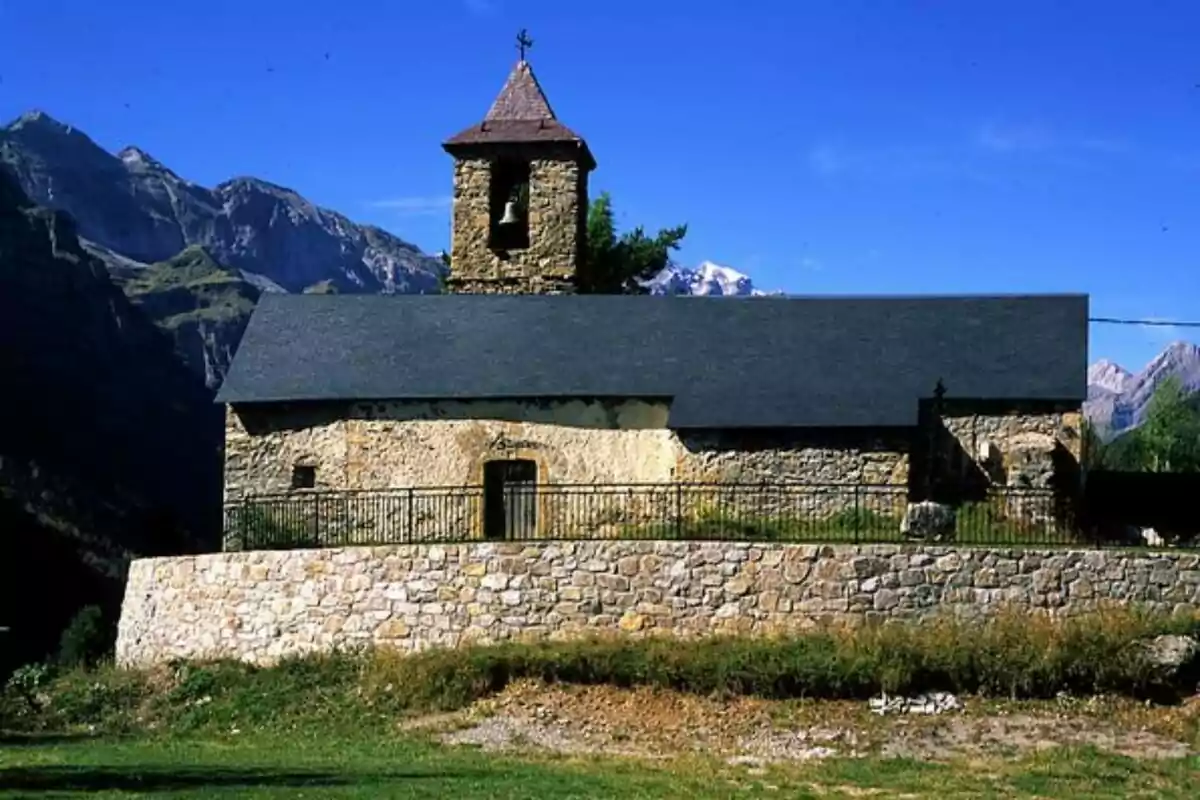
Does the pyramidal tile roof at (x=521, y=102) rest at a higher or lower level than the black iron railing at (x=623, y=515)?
higher

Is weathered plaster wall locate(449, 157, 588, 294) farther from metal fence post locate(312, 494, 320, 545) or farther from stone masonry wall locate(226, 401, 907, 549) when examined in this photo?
metal fence post locate(312, 494, 320, 545)

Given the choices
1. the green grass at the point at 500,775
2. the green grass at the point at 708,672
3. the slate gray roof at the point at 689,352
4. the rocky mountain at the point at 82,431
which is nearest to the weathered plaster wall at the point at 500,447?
the slate gray roof at the point at 689,352

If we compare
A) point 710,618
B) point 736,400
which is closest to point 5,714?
point 710,618

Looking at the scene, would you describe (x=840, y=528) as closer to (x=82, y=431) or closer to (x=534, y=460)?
(x=534, y=460)

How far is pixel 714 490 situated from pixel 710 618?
4.39 m

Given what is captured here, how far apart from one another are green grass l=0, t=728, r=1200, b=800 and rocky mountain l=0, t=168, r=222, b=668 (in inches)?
1467

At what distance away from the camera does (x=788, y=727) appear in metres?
18.9

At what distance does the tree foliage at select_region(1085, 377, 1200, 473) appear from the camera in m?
54.2

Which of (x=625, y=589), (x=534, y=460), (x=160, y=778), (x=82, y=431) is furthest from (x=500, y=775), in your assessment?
(x=82, y=431)

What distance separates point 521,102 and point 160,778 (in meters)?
20.4

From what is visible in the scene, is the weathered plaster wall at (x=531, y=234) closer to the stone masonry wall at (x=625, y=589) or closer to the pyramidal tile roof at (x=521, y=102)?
the pyramidal tile roof at (x=521, y=102)

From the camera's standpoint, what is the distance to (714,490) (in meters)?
25.4

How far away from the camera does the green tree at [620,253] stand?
48.1m

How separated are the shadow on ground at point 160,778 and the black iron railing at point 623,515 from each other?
8.22 metres
